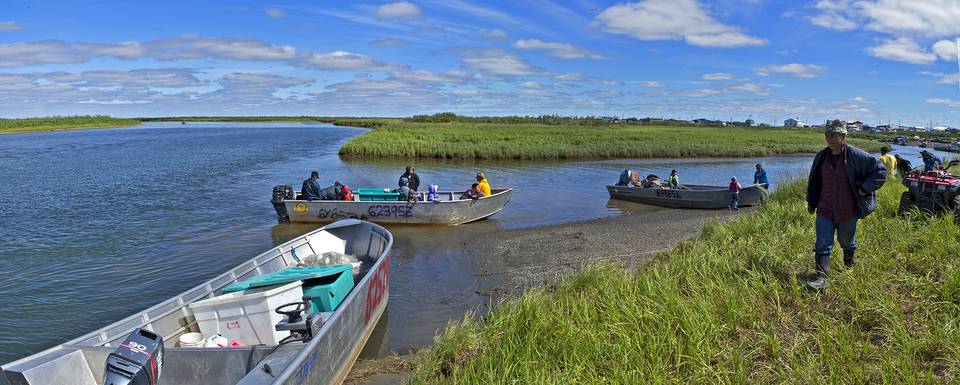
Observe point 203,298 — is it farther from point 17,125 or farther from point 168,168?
point 17,125

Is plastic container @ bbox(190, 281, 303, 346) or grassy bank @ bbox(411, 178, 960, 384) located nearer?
grassy bank @ bbox(411, 178, 960, 384)

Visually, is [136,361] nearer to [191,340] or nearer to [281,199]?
[191,340]

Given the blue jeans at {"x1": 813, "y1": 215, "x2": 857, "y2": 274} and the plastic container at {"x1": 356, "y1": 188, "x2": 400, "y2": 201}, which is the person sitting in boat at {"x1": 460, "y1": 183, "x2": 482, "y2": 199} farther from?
the blue jeans at {"x1": 813, "y1": 215, "x2": 857, "y2": 274}

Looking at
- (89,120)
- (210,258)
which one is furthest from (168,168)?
(89,120)

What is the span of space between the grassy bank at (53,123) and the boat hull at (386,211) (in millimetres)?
110437

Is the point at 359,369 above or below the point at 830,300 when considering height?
below

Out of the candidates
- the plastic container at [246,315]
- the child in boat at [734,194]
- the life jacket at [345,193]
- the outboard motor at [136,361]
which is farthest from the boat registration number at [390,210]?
the child in boat at [734,194]

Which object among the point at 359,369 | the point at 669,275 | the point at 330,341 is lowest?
the point at 359,369

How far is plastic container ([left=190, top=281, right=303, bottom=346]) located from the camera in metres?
6.79

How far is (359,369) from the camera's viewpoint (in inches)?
280

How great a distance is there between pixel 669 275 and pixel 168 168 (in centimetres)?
3425

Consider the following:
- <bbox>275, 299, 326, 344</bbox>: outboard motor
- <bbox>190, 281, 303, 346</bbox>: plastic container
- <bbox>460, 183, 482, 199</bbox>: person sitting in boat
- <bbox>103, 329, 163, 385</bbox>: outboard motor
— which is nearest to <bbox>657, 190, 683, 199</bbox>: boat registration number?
<bbox>460, 183, 482, 199</bbox>: person sitting in boat

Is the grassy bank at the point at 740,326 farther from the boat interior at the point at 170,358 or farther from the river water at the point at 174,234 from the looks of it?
the river water at the point at 174,234

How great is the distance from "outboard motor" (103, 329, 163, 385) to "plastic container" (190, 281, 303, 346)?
1558 millimetres
